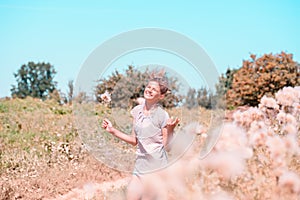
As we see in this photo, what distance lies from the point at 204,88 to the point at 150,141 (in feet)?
2.08

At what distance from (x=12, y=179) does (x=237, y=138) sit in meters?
3.61

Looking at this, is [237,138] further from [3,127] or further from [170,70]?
[3,127]

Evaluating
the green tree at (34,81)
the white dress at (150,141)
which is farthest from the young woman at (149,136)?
the green tree at (34,81)

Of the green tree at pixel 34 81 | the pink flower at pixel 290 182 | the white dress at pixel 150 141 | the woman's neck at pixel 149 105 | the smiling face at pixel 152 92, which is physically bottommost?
the pink flower at pixel 290 182

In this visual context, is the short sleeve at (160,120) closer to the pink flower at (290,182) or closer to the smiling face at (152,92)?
the smiling face at (152,92)

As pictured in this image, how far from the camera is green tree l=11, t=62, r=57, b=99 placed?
54.1m

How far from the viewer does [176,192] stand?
2963mm

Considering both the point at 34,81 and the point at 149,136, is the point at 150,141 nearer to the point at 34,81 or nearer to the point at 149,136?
the point at 149,136

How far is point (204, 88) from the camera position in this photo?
3.62 m

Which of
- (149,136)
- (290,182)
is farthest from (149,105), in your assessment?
(290,182)

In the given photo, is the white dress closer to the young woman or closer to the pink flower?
the young woman

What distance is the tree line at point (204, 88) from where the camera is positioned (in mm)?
3893

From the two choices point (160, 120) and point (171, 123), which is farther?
point (160, 120)

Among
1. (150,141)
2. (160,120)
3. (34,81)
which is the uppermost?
(34,81)
